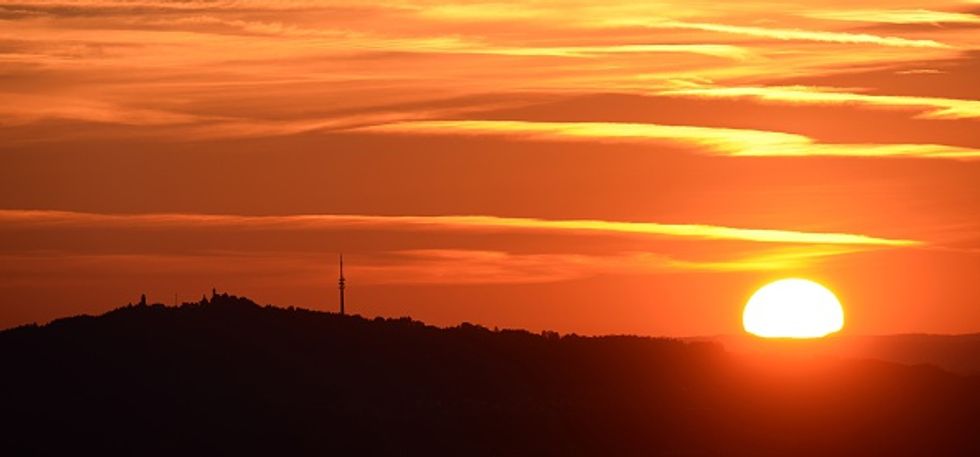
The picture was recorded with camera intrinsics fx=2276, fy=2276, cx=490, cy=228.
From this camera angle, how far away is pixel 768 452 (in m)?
81.8

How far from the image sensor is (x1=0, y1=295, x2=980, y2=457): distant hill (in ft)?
246

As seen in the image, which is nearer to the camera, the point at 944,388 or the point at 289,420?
the point at 289,420

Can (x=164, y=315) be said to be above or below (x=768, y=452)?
above

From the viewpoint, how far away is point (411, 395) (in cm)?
7988

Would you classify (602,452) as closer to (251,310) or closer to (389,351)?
(389,351)

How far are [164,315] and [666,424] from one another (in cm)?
1848

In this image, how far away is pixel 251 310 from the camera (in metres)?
83.6

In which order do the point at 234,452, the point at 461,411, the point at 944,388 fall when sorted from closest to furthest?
the point at 234,452 → the point at 461,411 → the point at 944,388

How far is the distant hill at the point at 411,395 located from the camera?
75.0 meters

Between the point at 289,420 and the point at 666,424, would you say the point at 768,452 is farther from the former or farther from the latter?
the point at 289,420

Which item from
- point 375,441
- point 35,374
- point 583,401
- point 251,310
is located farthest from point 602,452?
point 35,374

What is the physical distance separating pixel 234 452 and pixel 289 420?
2670 millimetres

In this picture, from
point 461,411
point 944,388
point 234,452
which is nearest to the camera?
point 234,452

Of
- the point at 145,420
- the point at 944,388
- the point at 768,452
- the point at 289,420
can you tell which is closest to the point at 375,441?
the point at 289,420
